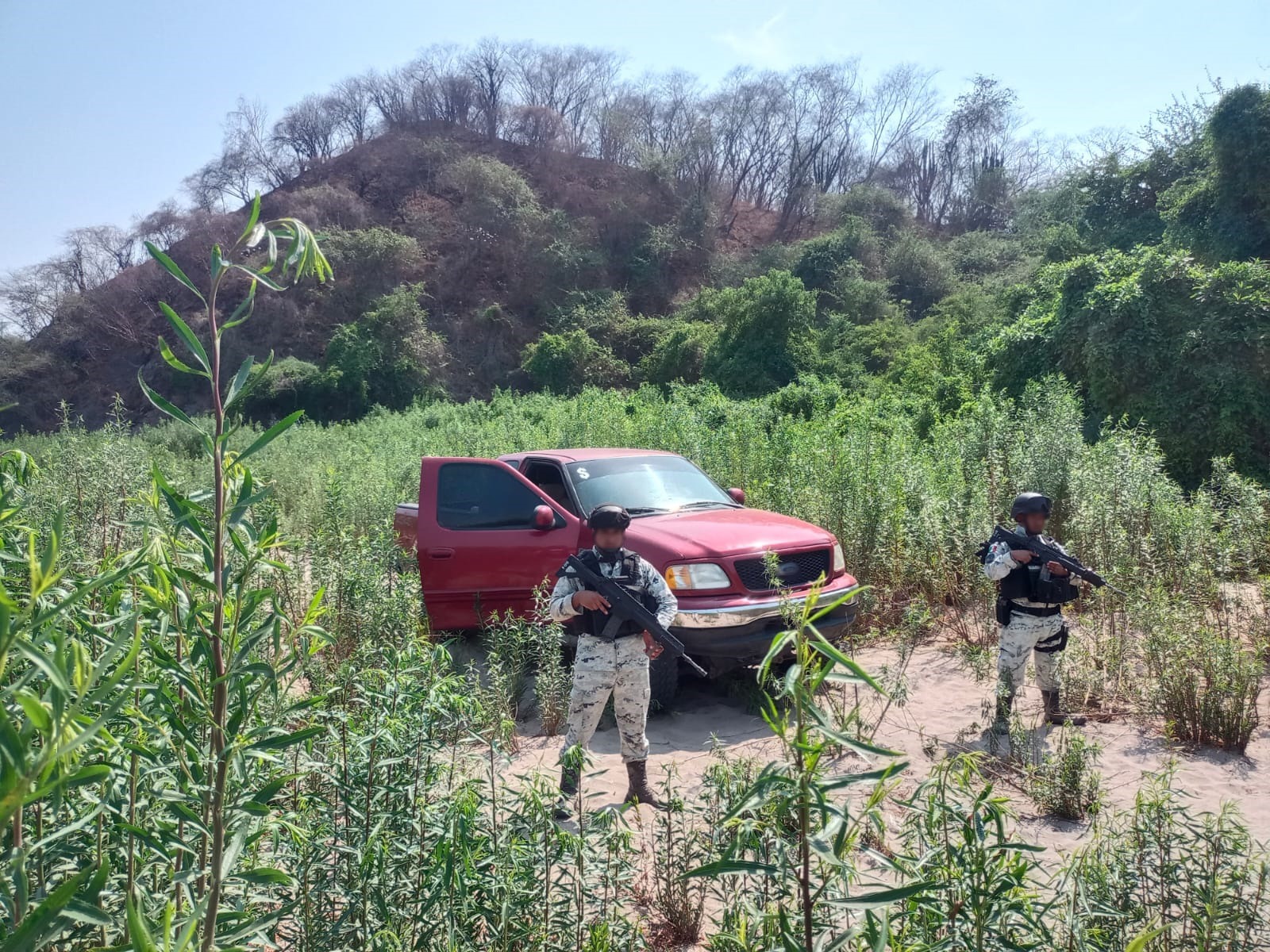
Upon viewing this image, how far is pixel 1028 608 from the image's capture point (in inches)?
205

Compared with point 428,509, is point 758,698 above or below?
below

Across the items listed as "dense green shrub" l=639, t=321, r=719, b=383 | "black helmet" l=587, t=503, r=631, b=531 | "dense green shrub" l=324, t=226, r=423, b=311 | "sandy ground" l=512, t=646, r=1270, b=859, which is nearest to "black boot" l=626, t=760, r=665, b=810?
"sandy ground" l=512, t=646, r=1270, b=859

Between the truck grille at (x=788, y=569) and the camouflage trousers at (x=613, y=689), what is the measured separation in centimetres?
134

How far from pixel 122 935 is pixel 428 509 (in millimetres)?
5012

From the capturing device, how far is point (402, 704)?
2.73m

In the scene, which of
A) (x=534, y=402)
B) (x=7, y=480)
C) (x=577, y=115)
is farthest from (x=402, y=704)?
(x=577, y=115)

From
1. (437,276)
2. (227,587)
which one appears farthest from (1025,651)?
(437,276)

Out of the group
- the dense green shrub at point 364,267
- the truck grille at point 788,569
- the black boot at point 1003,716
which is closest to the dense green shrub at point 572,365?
the dense green shrub at point 364,267

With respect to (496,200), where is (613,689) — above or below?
below

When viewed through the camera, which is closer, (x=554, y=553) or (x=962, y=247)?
(x=554, y=553)

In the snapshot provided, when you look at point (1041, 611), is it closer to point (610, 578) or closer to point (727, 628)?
point (727, 628)

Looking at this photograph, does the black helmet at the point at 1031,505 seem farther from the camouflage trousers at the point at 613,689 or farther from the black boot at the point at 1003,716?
the camouflage trousers at the point at 613,689

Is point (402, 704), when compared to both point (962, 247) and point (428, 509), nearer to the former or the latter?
point (428, 509)

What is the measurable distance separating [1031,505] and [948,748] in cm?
→ 163
